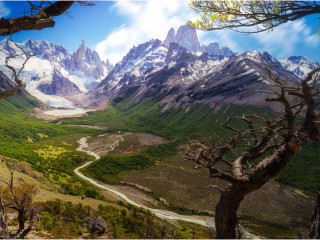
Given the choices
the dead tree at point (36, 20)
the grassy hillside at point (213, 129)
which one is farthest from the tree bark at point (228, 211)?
the grassy hillside at point (213, 129)

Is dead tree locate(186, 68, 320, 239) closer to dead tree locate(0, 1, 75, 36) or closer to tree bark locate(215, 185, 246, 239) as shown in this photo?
tree bark locate(215, 185, 246, 239)

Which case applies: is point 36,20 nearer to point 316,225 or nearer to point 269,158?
point 269,158

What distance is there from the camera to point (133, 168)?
245 feet

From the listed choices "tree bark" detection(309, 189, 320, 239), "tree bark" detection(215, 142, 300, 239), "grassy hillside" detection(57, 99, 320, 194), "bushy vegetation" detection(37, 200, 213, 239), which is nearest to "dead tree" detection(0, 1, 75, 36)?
"tree bark" detection(215, 142, 300, 239)

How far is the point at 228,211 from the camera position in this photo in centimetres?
589

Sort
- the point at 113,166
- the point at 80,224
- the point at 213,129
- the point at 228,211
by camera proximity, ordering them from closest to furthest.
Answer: the point at 228,211
the point at 80,224
the point at 213,129
the point at 113,166

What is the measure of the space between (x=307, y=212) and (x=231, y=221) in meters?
57.0

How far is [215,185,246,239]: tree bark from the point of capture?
19.1 ft

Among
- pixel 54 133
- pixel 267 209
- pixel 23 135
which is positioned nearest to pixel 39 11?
pixel 267 209

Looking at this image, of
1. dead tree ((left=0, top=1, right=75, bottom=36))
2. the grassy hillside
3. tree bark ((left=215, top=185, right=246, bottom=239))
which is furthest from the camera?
the grassy hillside

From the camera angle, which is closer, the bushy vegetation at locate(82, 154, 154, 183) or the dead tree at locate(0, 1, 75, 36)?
the dead tree at locate(0, 1, 75, 36)

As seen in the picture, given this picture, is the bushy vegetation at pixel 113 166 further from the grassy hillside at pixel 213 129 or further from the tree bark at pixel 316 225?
the tree bark at pixel 316 225

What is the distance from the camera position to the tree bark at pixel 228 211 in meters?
5.82

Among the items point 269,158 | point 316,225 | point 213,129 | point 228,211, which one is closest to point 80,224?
point 228,211
